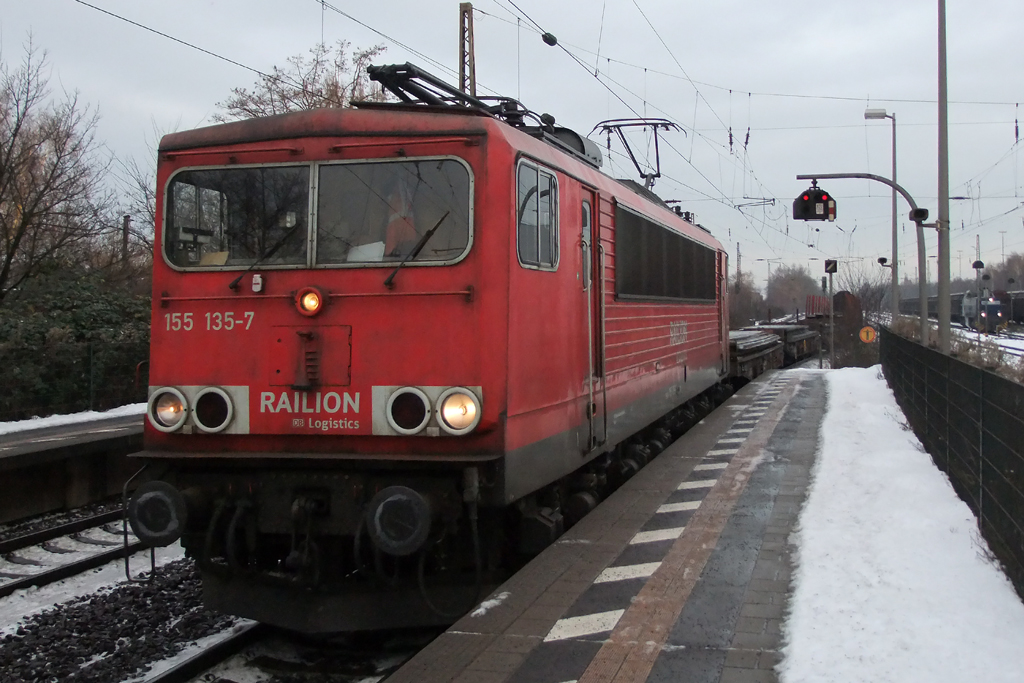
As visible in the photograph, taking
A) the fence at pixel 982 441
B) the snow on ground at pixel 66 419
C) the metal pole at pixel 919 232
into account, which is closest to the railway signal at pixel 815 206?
the metal pole at pixel 919 232

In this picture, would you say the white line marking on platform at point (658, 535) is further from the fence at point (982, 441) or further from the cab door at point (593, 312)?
the fence at point (982, 441)

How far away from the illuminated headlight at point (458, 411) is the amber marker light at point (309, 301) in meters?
0.94

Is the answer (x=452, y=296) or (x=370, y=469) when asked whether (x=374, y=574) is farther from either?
(x=452, y=296)

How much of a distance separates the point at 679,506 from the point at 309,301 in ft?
13.0

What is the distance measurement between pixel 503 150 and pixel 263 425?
2.21 meters

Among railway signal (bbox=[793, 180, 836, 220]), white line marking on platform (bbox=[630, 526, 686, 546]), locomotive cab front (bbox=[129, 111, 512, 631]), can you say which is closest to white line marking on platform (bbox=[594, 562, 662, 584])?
white line marking on platform (bbox=[630, 526, 686, 546])

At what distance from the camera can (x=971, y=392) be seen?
7238 mm

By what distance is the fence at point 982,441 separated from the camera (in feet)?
17.7

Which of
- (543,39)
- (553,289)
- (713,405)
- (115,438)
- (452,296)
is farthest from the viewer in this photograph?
(713,405)

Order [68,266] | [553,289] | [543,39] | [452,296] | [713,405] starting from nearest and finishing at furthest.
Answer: [452,296] → [553,289] → [543,39] → [713,405] → [68,266]

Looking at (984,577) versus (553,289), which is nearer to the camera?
(984,577)

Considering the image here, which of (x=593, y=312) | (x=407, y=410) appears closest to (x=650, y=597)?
(x=407, y=410)

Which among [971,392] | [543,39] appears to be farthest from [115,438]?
[971,392]

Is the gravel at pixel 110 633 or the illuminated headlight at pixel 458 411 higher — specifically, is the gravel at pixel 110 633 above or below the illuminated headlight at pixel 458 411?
below
